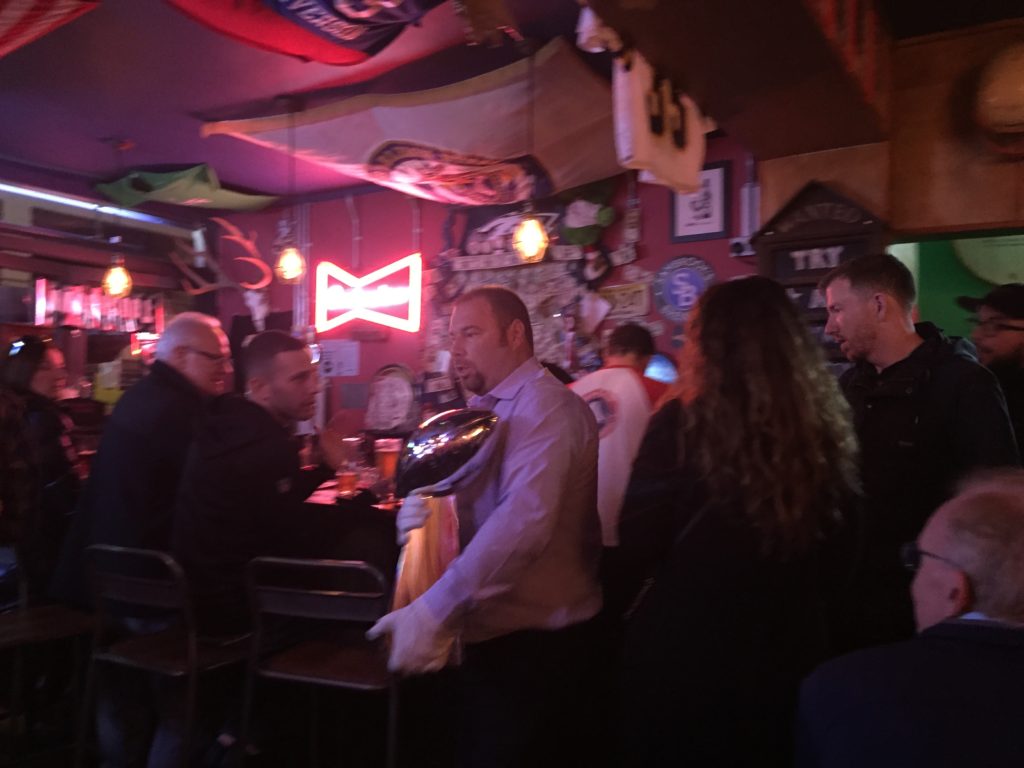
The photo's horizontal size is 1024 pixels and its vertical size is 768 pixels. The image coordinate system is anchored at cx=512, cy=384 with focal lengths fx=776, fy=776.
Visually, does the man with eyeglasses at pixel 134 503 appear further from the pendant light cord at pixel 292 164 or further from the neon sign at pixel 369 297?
the neon sign at pixel 369 297

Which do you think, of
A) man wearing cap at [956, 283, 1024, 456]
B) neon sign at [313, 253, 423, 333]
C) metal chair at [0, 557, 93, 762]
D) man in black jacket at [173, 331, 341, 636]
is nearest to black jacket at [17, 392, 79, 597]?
metal chair at [0, 557, 93, 762]

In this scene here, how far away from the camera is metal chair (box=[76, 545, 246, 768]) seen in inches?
96.7

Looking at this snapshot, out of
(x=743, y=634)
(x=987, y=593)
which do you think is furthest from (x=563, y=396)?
(x=987, y=593)

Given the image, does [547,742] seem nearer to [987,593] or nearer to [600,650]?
[600,650]

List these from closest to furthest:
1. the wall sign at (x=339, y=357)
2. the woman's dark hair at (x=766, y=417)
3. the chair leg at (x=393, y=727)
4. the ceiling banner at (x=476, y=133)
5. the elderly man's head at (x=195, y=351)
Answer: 1. the woman's dark hair at (x=766, y=417)
2. the chair leg at (x=393, y=727)
3. the elderly man's head at (x=195, y=351)
4. the ceiling banner at (x=476, y=133)
5. the wall sign at (x=339, y=357)

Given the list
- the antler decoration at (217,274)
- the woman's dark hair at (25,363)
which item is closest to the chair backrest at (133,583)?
the woman's dark hair at (25,363)

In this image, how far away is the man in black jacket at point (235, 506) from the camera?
2.46m

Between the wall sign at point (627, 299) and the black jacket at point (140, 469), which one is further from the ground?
the wall sign at point (627, 299)

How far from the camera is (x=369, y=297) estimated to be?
252 inches

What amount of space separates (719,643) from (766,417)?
0.46 m

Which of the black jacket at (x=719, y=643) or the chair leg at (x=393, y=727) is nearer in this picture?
the black jacket at (x=719, y=643)

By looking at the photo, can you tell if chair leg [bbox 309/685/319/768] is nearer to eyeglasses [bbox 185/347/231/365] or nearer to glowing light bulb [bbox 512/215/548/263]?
eyeglasses [bbox 185/347/231/365]

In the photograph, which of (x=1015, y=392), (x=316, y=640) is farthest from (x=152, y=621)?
(x=1015, y=392)

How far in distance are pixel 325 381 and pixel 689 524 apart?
6.02 m
